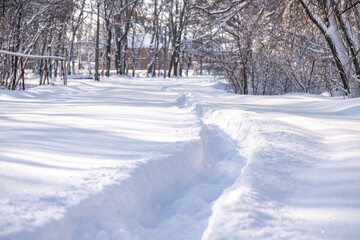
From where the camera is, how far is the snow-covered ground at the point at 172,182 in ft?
5.36

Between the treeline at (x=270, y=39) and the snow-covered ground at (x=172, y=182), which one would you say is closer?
the snow-covered ground at (x=172, y=182)

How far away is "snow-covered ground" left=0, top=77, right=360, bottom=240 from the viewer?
5.36 ft

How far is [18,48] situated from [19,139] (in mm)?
10127

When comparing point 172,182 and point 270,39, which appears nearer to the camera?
point 172,182

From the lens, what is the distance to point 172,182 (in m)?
2.69

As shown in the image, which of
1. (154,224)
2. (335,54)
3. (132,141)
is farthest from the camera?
(335,54)

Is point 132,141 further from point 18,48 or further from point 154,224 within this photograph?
point 18,48

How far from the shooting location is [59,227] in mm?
1559

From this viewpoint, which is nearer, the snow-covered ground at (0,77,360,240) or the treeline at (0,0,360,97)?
the snow-covered ground at (0,77,360,240)

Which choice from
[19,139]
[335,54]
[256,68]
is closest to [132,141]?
[19,139]

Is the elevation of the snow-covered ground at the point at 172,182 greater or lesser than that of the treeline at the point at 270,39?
lesser

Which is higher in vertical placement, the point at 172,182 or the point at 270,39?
the point at 270,39

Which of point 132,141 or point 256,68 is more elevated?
point 256,68

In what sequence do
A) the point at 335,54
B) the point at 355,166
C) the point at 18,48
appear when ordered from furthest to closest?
the point at 18,48
the point at 335,54
the point at 355,166
